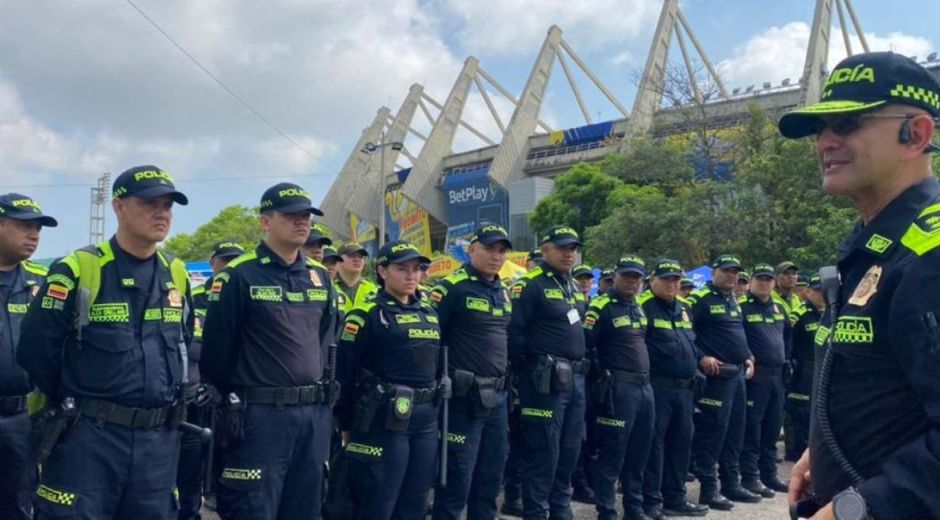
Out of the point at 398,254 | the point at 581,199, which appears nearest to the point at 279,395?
the point at 398,254

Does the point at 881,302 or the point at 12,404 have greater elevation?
the point at 881,302

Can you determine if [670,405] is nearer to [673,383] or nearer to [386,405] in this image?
[673,383]

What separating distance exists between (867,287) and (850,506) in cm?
53

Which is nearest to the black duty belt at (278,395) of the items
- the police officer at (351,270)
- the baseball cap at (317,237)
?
the baseball cap at (317,237)

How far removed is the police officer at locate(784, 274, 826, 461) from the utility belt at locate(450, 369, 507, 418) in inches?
200

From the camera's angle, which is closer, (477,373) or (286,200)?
(286,200)

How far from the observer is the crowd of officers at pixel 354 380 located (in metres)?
3.73

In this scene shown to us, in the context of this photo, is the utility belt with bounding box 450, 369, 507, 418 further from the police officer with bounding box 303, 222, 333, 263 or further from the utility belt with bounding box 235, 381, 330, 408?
the police officer with bounding box 303, 222, 333, 263

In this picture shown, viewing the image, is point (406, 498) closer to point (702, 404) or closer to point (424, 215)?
point (702, 404)

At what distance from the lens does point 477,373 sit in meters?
5.85

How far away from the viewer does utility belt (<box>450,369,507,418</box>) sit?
5.66 metres

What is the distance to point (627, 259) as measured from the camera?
281 inches

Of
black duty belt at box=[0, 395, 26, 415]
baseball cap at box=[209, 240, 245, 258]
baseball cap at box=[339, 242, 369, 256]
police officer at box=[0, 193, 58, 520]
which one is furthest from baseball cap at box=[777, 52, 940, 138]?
baseball cap at box=[209, 240, 245, 258]

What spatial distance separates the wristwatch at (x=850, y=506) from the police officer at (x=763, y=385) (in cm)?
692
